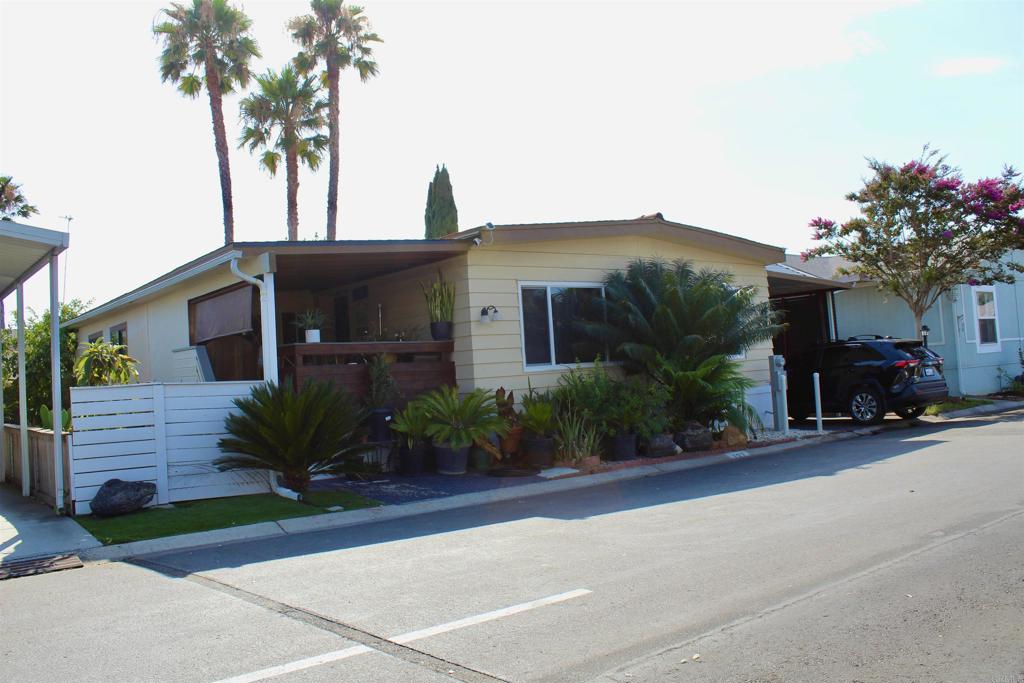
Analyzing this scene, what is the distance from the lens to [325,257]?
1198 centimetres

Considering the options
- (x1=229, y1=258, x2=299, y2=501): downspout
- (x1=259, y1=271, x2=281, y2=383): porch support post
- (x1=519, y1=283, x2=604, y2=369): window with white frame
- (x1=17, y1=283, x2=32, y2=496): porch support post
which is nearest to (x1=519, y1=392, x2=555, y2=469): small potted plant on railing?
(x1=519, y1=283, x2=604, y2=369): window with white frame

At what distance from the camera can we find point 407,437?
449 inches

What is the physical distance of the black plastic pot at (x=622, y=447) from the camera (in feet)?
40.3

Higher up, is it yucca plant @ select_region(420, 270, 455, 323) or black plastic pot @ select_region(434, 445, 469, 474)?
yucca plant @ select_region(420, 270, 455, 323)

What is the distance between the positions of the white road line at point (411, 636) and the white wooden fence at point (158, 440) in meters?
6.08

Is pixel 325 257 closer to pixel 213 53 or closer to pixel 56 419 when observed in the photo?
pixel 56 419

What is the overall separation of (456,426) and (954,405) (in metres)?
13.4

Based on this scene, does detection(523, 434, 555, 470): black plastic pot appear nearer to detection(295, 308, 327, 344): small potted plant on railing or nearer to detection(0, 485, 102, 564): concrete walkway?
detection(295, 308, 327, 344): small potted plant on railing

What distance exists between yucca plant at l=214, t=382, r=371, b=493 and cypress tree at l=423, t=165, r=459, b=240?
1755 centimetres

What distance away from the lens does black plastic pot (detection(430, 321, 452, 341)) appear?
1260cm

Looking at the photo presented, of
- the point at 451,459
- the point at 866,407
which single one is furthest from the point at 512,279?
the point at 866,407

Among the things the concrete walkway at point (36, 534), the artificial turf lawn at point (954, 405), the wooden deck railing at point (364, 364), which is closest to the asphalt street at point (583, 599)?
the concrete walkway at point (36, 534)

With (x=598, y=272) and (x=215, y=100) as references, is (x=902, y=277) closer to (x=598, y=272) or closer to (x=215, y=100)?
(x=598, y=272)

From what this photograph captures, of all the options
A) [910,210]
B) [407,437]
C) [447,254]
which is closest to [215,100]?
[447,254]
